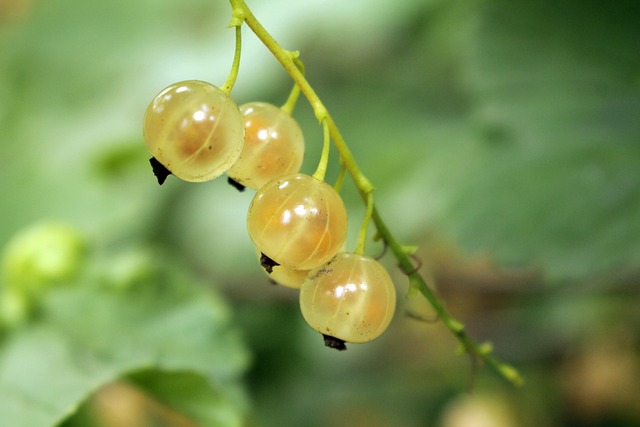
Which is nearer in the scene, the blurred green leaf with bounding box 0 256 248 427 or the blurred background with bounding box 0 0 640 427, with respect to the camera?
the blurred green leaf with bounding box 0 256 248 427

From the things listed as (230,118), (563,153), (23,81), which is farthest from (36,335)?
(23,81)

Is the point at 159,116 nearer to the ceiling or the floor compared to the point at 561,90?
nearer to the ceiling

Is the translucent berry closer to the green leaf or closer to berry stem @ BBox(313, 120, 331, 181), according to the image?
berry stem @ BBox(313, 120, 331, 181)

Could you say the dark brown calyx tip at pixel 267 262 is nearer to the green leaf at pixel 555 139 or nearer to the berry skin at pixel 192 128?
the berry skin at pixel 192 128

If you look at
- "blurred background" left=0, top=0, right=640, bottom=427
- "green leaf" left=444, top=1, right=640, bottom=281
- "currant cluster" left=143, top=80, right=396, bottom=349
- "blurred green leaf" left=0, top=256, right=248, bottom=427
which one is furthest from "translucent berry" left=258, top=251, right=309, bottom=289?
"green leaf" left=444, top=1, right=640, bottom=281

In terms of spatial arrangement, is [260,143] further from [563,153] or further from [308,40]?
[308,40]

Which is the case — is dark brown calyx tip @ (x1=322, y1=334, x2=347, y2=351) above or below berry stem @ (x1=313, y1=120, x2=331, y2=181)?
below

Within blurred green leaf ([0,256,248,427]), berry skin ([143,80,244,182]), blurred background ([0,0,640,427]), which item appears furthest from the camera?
blurred background ([0,0,640,427])
